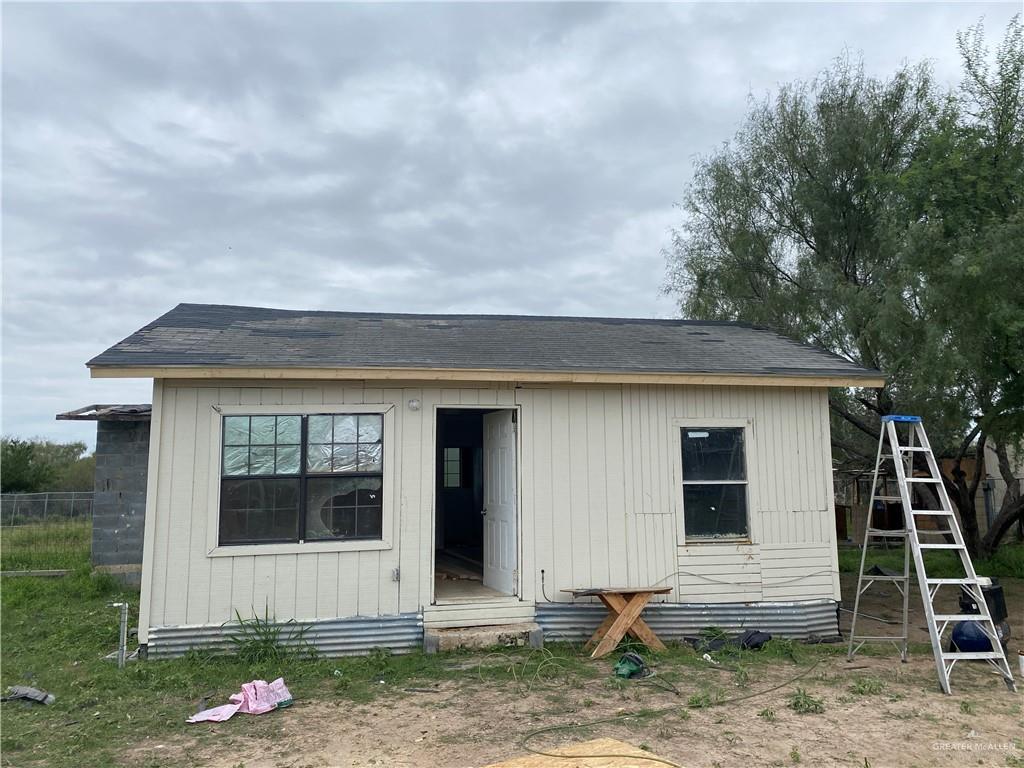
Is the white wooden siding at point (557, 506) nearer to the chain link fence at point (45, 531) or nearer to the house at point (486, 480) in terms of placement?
the house at point (486, 480)

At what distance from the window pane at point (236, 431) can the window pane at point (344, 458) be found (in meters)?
0.84

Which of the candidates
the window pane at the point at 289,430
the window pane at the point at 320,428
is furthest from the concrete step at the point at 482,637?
the window pane at the point at 289,430

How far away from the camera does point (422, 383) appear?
23.6 feet

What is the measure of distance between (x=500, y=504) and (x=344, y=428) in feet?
6.42

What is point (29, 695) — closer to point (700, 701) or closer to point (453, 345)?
point (453, 345)

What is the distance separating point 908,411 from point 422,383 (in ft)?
26.1

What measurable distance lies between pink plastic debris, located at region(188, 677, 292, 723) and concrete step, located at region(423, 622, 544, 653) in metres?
1.50

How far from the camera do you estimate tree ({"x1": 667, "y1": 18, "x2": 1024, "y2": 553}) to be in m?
8.94

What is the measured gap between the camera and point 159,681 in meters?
5.90

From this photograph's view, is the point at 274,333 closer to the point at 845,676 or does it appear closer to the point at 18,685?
the point at 18,685

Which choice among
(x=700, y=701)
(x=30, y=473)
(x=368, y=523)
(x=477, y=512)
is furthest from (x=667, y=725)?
(x=30, y=473)

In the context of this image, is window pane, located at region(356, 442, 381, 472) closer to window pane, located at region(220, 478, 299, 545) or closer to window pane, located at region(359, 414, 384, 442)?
window pane, located at region(359, 414, 384, 442)

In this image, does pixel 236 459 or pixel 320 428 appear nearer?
pixel 236 459

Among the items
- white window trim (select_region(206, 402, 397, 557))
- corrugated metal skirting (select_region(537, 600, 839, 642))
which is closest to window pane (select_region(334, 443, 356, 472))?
white window trim (select_region(206, 402, 397, 557))
